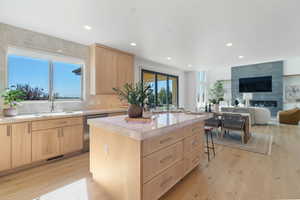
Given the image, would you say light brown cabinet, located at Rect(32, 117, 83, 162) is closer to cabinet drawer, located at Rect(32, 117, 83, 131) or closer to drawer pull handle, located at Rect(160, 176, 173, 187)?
cabinet drawer, located at Rect(32, 117, 83, 131)

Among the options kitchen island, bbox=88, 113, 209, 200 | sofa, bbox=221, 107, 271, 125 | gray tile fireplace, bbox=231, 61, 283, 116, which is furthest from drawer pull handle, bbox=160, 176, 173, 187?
gray tile fireplace, bbox=231, 61, 283, 116

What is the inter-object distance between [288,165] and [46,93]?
521cm

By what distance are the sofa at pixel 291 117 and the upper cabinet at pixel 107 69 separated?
6906mm

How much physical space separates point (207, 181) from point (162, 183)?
894mm

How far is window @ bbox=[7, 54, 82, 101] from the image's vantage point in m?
2.93

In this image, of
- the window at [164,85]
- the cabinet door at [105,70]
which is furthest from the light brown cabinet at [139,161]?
the window at [164,85]

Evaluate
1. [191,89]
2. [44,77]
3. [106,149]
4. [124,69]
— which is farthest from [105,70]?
[191,89]

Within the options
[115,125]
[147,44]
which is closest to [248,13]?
[147,44]

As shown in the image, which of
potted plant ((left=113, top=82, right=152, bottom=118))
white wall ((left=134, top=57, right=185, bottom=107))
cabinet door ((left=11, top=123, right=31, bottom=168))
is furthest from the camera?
white wall ((left=134, top=57, right=185, bottom=107))

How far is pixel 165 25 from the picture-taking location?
2.79 meters

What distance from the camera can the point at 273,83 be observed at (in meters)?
7.80

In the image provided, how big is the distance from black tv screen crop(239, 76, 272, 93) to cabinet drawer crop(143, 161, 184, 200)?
8.66 metres

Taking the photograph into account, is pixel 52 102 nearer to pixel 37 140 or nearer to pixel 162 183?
pixel 37 140

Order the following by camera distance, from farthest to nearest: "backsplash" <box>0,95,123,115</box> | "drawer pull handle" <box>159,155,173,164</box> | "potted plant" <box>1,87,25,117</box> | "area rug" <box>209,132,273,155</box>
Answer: "area rug" <box>209,132,273,155</box>
"backsplash" <box>0,95,123,115</box>
"potted plant" <box>1,87,25,117</box>
"drawer pull handle" <box>159,155,173,164</box>
